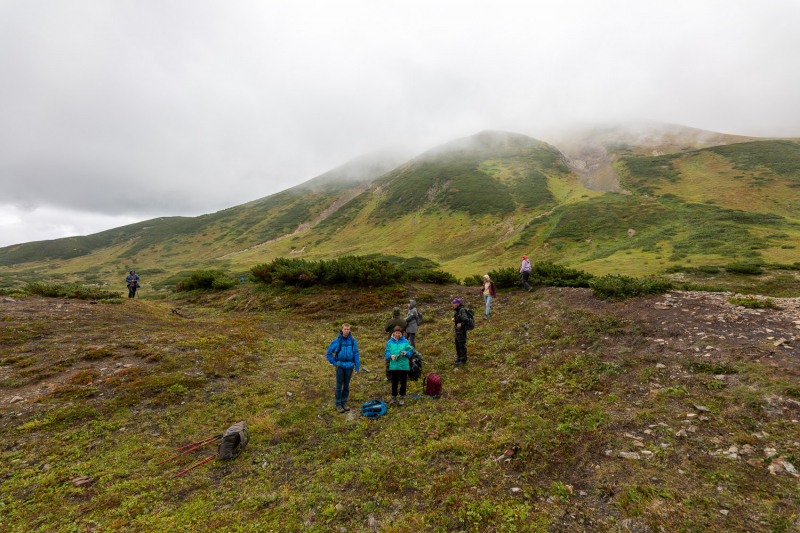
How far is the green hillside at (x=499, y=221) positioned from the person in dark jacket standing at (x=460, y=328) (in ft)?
74.5

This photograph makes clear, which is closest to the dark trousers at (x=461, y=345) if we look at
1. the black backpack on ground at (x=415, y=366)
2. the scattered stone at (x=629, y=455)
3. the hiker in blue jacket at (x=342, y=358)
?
the black backpack on ground at (x=415, y=366)

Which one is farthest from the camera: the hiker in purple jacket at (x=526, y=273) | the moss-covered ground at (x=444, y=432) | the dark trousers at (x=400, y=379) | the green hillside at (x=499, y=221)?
the green hillside at (x=499, y=221)

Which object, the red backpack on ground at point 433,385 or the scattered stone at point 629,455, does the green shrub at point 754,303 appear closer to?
the scattered stone at point 629,455

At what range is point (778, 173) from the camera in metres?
55.3

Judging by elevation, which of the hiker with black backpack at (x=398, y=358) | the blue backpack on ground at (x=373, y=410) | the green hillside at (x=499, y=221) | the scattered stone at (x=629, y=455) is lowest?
the blue backpack on ground at (x=373, y=410)

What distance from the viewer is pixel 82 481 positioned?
5.61 metres

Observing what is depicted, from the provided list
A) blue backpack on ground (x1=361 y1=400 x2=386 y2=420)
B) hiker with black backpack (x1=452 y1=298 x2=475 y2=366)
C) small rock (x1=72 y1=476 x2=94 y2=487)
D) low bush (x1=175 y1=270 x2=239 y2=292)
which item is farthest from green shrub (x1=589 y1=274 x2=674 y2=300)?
low bush (x1=175 y1=270 x2=239 y2=292)

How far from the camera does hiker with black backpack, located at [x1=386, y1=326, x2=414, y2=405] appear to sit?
862 centimetres

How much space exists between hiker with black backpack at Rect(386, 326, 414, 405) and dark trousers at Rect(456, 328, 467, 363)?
3.01 m

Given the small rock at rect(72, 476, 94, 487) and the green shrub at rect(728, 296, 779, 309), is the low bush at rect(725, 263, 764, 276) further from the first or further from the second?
the small rock at rect(72, 476, 94, 487)

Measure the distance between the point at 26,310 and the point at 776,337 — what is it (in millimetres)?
29353

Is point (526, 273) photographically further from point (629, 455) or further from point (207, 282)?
point (207, 282)

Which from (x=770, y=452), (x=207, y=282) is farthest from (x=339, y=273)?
(x=770, y=452)

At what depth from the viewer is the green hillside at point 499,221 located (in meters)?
36.0
